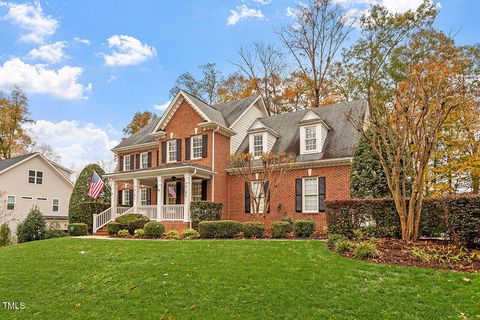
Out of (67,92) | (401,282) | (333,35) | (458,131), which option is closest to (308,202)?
(458,131)

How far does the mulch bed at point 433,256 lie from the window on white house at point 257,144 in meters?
11.3

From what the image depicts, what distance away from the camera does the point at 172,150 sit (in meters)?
22.3

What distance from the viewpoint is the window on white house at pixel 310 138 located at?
1914cm

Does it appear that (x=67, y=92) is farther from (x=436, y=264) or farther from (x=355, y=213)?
(x=436, y=264)

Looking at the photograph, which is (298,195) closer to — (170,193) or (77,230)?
(170,193)

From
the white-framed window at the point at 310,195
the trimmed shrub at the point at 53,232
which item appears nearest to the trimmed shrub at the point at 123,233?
the trimmed shrub at the point at 53,232

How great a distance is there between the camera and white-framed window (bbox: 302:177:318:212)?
18.1 m

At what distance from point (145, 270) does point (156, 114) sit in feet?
104

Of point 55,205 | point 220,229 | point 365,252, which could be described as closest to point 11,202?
point 55,205

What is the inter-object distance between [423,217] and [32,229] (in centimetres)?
1818

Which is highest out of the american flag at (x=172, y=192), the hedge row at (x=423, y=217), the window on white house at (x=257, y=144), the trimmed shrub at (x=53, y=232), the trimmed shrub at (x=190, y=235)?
the window on white house at (x=257, y=144)

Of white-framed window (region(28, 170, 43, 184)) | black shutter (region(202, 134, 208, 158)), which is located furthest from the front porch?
white-framed window (region(28, 170, 43, 184))

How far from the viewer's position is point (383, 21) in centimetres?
2628

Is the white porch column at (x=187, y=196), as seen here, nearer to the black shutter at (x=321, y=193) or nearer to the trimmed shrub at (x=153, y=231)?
the trimmed shrub at (x=153, y=231)
